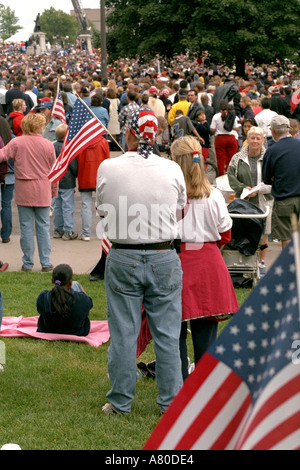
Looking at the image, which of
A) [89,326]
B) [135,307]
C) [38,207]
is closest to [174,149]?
[135,307]

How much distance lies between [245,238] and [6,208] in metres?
4.02

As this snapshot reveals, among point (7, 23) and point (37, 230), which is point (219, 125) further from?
point (7, 23)

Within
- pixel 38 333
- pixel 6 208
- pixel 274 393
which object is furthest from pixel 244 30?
pixel 274 393

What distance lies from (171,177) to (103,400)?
1.86 meters

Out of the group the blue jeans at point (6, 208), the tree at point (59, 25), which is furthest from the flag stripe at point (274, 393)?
the tree at point (59, 25)

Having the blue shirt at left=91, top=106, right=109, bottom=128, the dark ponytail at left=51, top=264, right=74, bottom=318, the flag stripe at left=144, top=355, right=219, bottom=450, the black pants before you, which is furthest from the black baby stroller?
the blue shirt at left=91, top=106, right=109, bottom=128

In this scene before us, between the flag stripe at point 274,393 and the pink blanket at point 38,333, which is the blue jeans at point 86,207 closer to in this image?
the pink blanket at point 38,333

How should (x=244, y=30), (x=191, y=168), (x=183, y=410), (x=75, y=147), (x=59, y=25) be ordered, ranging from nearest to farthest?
(x=183, y=410)
(x=191, y=168)
(x=75, y=147)
(x=244, y=30)
(x=59, y=25)

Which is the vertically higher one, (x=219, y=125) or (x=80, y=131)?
(x=80, y=131)

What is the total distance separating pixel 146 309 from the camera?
533 cm

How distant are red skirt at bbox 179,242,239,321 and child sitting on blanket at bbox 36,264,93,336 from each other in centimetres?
176

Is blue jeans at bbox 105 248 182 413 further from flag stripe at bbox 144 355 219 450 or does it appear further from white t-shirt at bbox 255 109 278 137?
white t-shirt at bbox 255 109 278 137

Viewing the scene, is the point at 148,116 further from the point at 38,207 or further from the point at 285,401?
the point at 38,207

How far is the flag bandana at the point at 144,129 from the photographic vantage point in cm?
511
